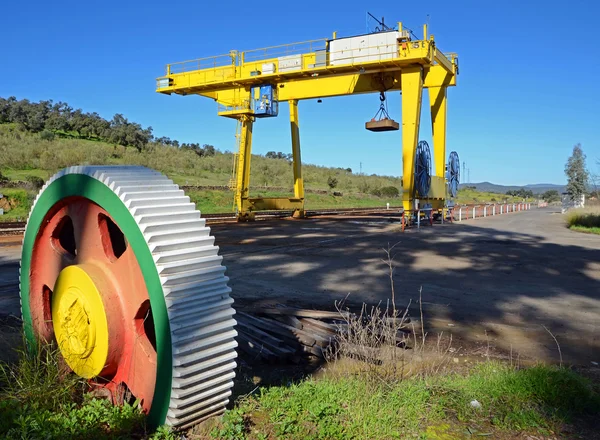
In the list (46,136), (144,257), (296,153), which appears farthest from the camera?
(46,136)

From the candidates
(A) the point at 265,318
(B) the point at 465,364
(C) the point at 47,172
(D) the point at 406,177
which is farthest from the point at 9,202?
(B) the point at 465,364

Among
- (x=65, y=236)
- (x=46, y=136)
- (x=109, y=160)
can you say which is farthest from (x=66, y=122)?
(x=65, y=236)

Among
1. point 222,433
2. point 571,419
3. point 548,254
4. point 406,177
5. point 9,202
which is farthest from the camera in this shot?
point 9,202

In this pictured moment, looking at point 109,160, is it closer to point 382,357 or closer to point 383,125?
point 383,125

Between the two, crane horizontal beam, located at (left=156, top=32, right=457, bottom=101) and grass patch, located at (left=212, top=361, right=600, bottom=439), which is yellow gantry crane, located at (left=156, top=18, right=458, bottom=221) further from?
grass patch, located at (left=212, top=361, right=600, bottom=439)

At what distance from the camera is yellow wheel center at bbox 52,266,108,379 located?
9.73 ft

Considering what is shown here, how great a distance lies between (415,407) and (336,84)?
21133mm

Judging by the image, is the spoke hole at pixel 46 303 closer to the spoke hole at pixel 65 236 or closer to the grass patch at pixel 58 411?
the spoke hole at pixel 65 236

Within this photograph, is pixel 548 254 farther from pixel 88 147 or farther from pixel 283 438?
pixel 88 147

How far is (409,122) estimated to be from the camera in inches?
826

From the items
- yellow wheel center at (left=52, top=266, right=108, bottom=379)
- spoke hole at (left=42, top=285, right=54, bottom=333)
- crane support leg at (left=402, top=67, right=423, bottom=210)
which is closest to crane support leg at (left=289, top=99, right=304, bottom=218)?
crane support leg at (left=402, top=67, right=423, bottom=210)

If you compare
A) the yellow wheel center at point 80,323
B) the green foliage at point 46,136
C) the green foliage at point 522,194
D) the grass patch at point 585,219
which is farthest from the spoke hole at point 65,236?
the green foliage at point 522,194

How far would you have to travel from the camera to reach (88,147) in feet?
140

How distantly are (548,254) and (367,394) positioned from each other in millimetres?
11806
